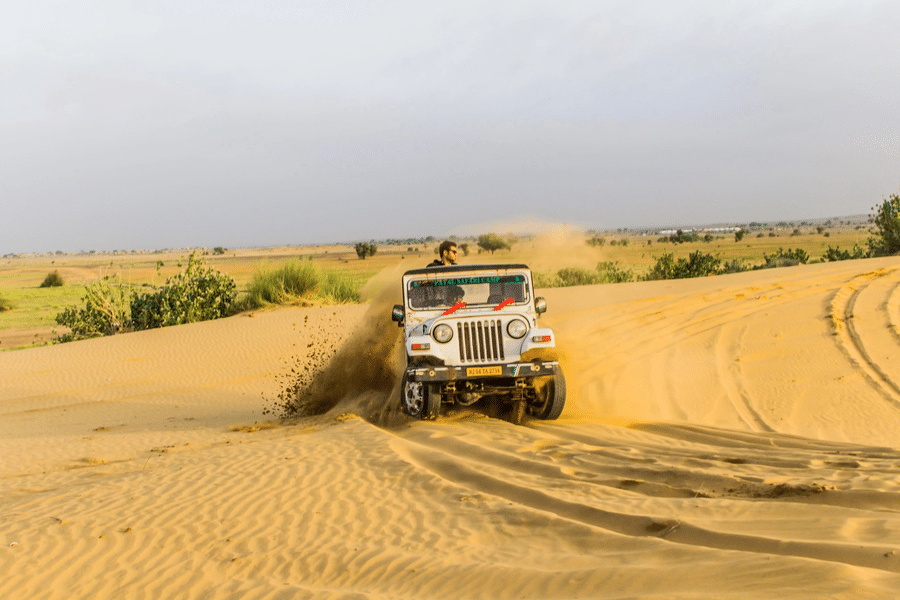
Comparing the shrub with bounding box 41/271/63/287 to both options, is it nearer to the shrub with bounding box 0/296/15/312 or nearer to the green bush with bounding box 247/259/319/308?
the shrub with bounding box 0/296/15/312

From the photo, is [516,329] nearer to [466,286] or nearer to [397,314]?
[466,286]

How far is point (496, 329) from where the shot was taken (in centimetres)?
842

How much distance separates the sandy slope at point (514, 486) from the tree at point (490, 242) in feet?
6.50

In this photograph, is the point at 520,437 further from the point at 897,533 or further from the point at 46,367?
the point at 46,367

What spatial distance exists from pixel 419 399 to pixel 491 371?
43.7 inches

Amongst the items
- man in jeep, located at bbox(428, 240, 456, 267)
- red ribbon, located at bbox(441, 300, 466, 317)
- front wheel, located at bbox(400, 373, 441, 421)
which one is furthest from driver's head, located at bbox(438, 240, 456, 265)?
front wheel, located at bbox(400, 373, 441, 421)

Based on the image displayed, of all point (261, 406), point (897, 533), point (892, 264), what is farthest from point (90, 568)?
point (892, 264)

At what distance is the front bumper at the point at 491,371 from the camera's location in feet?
26.4

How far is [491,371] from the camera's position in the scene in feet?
26.8

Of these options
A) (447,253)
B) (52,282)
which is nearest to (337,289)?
(447,253)

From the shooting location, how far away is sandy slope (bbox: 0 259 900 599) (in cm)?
412

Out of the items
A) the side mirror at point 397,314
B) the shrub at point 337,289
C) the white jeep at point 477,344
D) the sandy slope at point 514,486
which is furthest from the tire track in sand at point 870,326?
the shrub at point 337,289

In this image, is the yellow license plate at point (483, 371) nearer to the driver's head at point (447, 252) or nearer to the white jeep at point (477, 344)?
the white jeep at point (477, 344)

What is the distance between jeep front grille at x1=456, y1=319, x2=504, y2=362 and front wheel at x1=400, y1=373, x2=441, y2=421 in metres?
0.60
